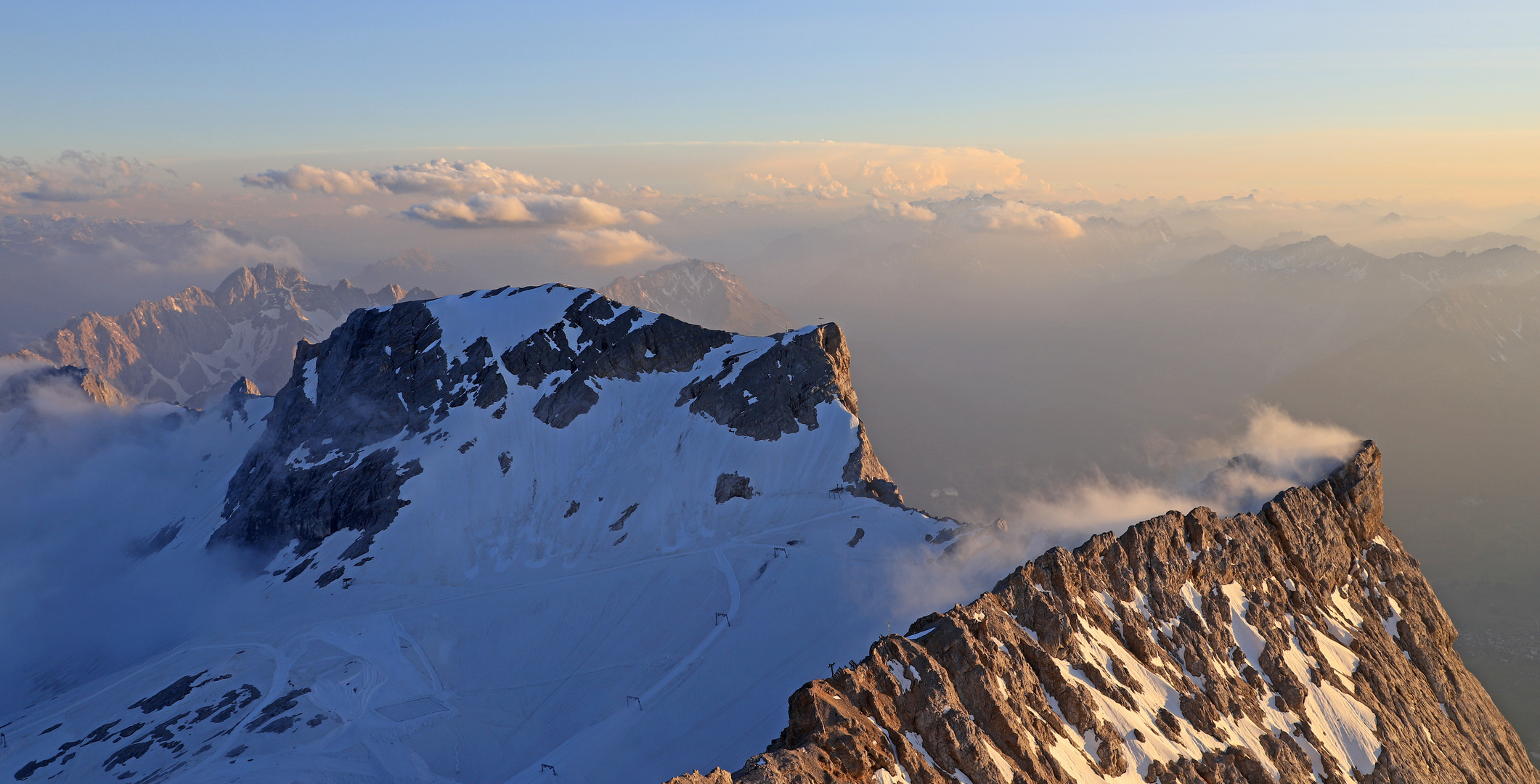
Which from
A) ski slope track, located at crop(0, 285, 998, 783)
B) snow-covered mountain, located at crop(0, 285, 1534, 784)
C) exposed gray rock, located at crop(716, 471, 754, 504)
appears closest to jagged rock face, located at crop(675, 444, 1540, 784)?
snow-covered mountain, located at crop(0, 285, 1534, 784)

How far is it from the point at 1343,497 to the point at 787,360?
360 ft

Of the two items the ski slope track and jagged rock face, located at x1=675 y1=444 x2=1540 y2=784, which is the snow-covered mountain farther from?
the ski slope track

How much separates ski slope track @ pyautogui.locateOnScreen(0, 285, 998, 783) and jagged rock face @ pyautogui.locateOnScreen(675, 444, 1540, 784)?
3128 cm

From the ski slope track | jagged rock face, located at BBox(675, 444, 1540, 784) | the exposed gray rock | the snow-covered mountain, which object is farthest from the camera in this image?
the exposed gray rock

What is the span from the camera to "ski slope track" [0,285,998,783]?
4552 inches

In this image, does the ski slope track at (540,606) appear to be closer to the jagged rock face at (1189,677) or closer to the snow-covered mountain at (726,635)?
the snow-covered mountain at (726,635)

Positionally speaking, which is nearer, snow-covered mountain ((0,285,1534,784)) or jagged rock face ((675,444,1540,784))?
jagged rock face ((675,444,1540,784))

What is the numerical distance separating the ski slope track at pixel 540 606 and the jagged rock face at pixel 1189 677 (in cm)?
3128

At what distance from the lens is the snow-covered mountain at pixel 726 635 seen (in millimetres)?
72875

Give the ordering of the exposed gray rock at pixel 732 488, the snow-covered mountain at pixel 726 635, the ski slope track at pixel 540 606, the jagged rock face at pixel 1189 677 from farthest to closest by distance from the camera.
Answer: the exposed gray rock at pixel 732 488 → the ski slope track at pixel 540 606 → the snow-covered mountain at pixel 726 635 → the jagged rock face at pixel 1189 677

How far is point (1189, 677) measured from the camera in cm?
8556

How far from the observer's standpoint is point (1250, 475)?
4875 inches

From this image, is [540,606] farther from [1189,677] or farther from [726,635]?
[1189,677]

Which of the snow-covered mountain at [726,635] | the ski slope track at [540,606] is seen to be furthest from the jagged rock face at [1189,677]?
the ski slope track at [540,606]
